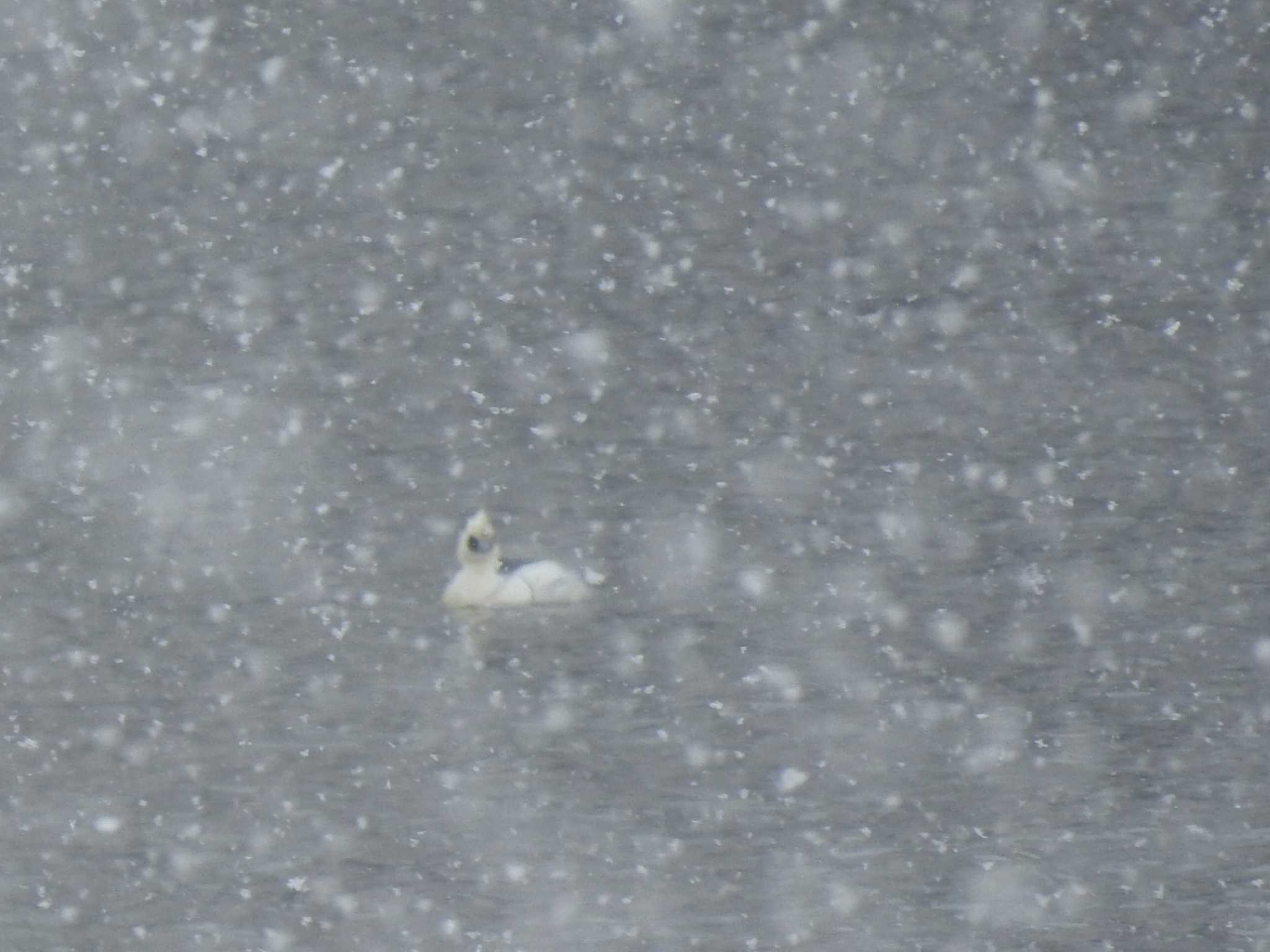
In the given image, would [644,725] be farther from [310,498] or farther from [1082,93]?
[1082,93]

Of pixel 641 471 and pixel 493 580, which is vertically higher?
pixel 641 471

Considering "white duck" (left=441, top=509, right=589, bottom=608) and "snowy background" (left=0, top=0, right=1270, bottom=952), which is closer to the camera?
"snowy background" (left=0, top=0, right=1270, bottom=952)

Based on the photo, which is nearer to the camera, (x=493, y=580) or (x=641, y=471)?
(x=493, y=580)

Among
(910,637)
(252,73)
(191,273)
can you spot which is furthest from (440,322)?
(910,637)

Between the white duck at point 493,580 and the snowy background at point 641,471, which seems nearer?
the snowy background at point 641,471
